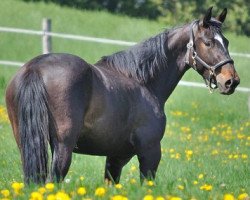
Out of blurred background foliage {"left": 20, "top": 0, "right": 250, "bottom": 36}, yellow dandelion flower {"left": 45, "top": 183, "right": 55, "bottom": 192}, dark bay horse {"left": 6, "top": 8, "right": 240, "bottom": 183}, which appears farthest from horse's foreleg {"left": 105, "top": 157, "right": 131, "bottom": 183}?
blurred background foliage {"left": 20, "top": 0, "right": 250, "bottom": 36}

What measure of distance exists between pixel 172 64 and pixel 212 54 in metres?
0.46

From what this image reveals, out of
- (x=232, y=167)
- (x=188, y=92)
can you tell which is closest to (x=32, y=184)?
(x=232, y=167)

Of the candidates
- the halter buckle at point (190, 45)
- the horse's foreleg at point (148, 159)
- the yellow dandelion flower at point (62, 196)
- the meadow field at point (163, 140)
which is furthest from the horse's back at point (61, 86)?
the halter buckle at point (190, 45)

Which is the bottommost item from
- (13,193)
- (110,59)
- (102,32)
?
(102,32)

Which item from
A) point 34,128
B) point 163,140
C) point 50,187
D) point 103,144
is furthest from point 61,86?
point 163,140

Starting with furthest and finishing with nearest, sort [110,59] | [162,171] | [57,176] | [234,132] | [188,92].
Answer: [188,92], [234,132], [162,171], [110,59], [57,176]

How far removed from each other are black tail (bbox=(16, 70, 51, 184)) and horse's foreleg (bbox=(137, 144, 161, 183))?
1063mm

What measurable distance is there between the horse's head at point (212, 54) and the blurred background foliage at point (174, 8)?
19.0 meters

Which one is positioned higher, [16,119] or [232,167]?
[16,119]

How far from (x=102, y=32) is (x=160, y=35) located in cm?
1683

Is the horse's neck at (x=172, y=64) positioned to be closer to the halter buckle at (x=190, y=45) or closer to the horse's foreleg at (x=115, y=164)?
the halter buckle at (x=190, y=45)

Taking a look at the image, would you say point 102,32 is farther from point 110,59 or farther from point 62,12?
point 110,59

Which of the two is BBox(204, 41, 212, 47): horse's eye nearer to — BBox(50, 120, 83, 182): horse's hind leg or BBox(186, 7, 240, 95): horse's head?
BBox(186, 7, 240, 95): horse's head

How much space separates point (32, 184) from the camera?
5.04 m
